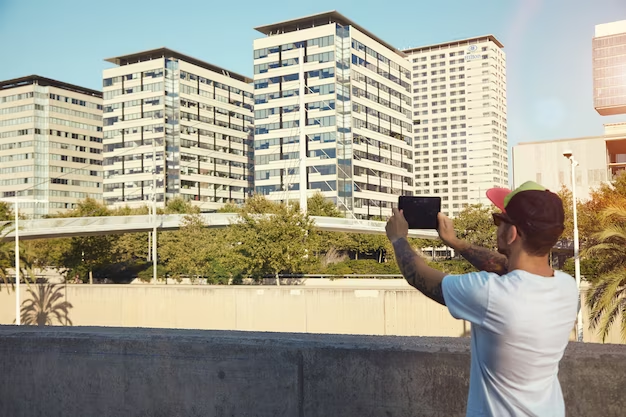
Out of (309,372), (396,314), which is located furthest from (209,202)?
(309,372)

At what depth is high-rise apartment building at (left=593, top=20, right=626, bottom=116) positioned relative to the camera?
411 ft

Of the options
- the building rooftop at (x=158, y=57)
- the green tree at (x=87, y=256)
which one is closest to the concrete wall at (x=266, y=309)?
the green tree at (x=87, y=256)

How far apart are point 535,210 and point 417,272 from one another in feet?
1.47

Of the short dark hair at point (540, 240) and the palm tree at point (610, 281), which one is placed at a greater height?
the short dark hair at point (540, 240)

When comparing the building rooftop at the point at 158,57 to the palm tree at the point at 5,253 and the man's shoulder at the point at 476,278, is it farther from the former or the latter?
the man's shoulder at the point at 476,278

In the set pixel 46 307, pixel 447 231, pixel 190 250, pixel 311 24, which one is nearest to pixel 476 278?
pixel 447 231

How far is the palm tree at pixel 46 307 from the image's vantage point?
43844mm

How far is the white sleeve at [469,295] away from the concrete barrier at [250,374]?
1484mm

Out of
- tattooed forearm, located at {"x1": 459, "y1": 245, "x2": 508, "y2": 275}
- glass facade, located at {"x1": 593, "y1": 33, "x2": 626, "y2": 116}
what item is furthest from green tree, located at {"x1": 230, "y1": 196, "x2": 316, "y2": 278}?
glass facade, located at {"x1": 593, "y1": 33, "x2": 626, "y2": 116}

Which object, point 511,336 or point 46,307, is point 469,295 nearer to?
point 511,336

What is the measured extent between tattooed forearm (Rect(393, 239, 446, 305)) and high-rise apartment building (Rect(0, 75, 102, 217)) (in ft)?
490

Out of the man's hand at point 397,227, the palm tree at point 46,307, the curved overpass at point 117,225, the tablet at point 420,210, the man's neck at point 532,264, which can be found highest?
the curved overpass at point 117,225

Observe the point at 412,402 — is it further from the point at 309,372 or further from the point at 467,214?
the point at 467,214

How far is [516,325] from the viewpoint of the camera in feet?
7.38
